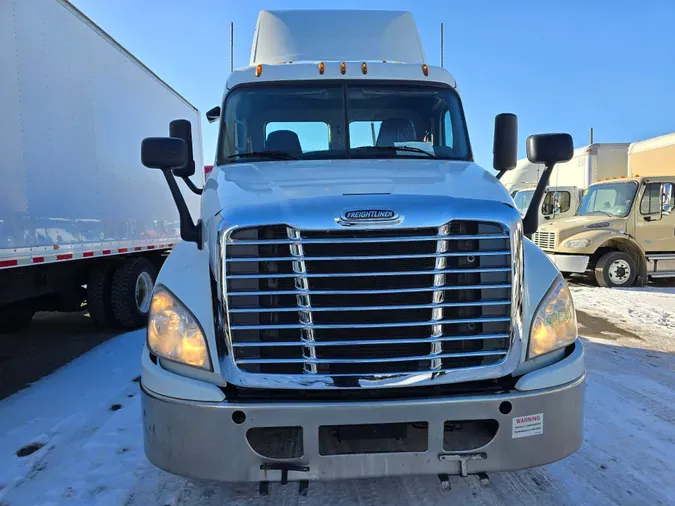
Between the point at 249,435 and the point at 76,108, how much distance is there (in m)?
4.99

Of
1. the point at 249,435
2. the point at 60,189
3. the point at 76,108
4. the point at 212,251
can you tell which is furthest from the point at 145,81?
the point at 249,435

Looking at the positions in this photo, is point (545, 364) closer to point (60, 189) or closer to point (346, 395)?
point (346, 395)

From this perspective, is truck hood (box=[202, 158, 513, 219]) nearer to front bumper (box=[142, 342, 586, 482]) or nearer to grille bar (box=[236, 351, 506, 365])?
grille bar (box=[236, 351, 506, 365])

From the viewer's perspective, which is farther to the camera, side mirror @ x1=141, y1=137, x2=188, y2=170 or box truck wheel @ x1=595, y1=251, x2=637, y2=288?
box truck wheel @ x1=595, y1=251, x2=637, y2=288

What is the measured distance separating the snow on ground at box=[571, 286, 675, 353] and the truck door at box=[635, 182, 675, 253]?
1028mm

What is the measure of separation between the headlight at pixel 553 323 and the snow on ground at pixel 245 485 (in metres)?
0.93

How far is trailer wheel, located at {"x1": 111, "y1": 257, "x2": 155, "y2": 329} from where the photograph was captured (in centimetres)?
688

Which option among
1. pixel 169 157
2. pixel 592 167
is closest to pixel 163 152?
pixel 169 157

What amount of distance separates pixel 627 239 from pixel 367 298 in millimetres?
10603

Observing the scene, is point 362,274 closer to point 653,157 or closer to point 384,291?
point 384,291

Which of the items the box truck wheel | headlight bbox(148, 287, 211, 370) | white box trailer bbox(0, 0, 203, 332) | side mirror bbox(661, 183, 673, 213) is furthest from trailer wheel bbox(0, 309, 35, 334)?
side mirror bbox(661, 183, 673, 213)

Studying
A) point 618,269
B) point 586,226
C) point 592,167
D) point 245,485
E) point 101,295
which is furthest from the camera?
point 592,167

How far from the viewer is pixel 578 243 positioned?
10.9m

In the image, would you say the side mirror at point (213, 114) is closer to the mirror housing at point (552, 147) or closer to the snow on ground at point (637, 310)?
the mirror housing at point (552, 147)
